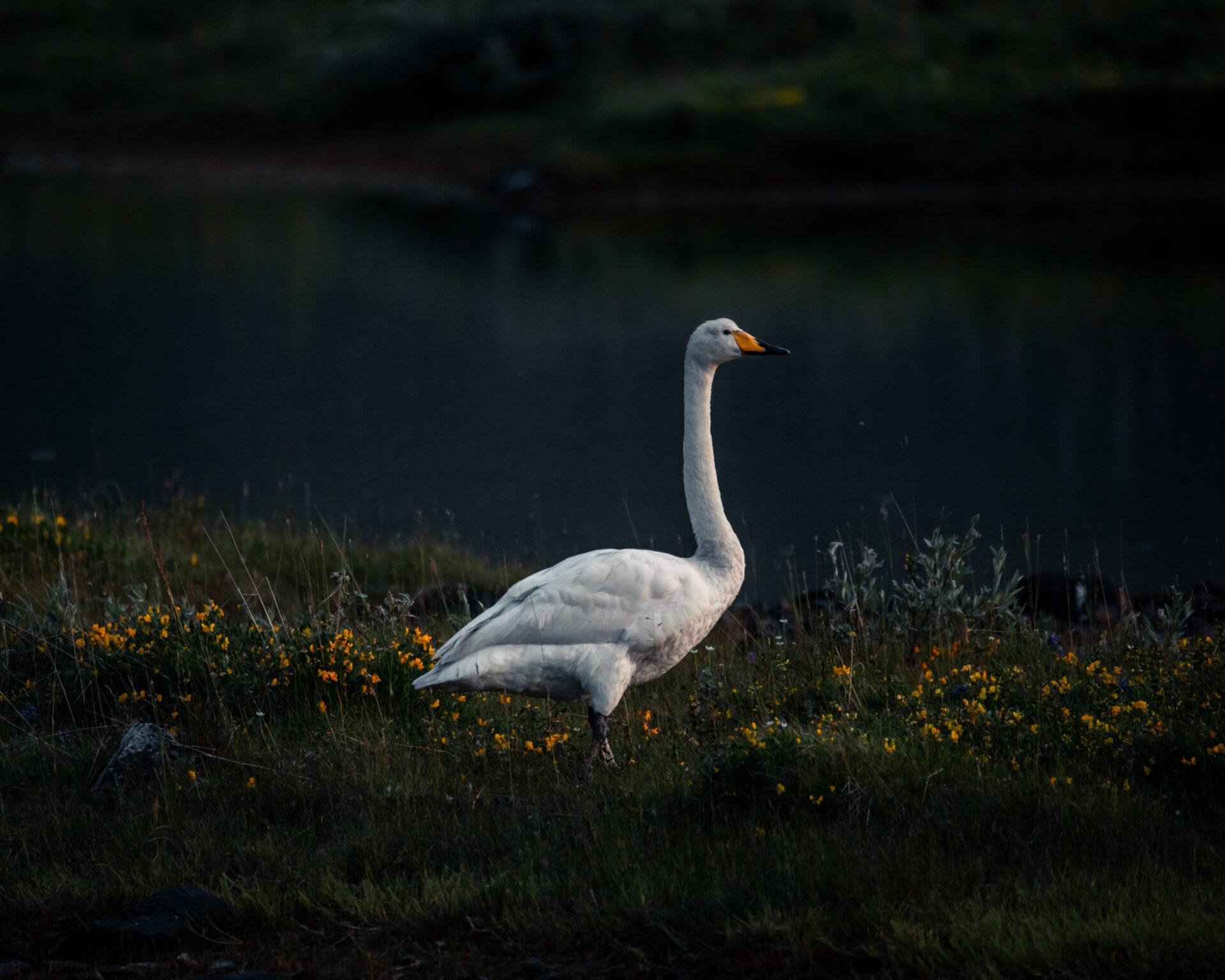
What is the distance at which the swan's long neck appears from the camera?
283 inches

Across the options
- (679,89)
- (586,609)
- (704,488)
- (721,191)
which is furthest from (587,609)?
(679,89)

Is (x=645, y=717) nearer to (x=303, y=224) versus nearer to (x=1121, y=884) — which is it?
(x=1121, y=884)

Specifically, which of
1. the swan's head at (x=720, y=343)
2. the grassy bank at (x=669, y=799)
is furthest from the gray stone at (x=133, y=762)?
the swan's head at (x=720, y=343)

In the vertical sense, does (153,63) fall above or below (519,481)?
above

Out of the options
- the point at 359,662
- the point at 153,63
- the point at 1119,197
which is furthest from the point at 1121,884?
the point at 153,63

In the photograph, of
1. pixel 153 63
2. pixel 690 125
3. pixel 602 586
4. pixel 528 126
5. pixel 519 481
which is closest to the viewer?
pixel 602 586

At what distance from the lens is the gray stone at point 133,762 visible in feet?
20.7

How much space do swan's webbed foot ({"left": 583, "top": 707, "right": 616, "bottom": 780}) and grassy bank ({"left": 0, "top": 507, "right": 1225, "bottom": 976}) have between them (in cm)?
13

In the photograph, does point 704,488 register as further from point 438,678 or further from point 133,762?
point 133,762

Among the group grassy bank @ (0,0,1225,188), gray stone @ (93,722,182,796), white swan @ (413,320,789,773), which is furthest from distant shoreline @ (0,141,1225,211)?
gray stone @ (93,722,182,796)

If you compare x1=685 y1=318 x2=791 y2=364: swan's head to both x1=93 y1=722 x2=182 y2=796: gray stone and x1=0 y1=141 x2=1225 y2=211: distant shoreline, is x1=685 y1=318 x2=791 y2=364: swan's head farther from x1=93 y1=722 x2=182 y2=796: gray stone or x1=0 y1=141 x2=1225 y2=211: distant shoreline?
x1=0 y1=141 x2=1225 y2=211: distant shoreline

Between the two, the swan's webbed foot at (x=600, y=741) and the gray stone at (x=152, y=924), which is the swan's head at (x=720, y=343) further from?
the gray stone at (x=152, y=924)

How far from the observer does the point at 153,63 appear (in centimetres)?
6825

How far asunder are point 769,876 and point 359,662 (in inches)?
106
